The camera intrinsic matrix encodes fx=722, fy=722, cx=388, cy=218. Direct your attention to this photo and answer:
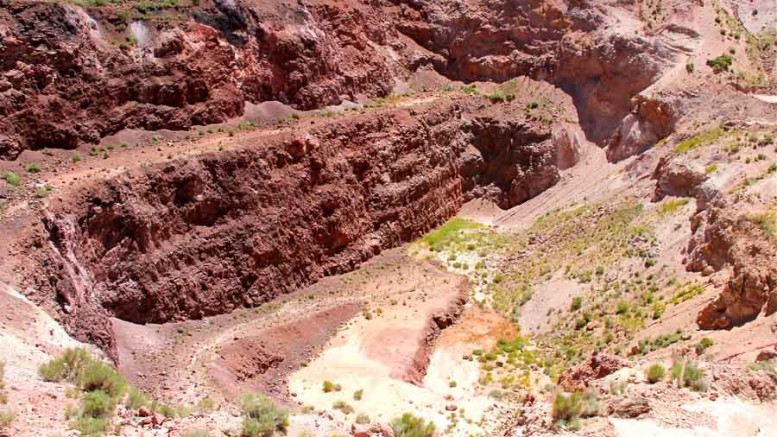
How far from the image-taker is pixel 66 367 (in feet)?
51.1

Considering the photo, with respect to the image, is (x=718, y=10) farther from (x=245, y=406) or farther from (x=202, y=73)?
(x=245, y=406)

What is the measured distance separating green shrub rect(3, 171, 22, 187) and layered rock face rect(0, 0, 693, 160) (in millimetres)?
1746

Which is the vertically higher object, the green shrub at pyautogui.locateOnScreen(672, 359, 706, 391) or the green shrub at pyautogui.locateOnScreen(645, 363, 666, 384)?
the green shrub at pyautogui.locateOnScreen(672, 359, 706, 391)

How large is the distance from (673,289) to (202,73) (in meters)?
23.6

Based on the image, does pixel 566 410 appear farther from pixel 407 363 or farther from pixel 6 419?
pixel 407 363

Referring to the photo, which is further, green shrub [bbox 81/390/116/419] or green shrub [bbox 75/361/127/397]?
green shrub [bbox 75/361/127/397]

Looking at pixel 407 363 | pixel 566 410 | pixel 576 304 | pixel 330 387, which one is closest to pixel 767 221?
pixel 576 304

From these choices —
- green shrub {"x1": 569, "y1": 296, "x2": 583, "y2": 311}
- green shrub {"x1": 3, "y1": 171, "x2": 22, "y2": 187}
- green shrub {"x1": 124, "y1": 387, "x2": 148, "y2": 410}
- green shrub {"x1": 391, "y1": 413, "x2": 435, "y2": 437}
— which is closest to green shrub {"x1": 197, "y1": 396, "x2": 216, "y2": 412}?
green shrub {"x1": 124, "y1": 387, "x2": 148, "y2": 410}

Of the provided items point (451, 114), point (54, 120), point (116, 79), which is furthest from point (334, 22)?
point (54, 120)

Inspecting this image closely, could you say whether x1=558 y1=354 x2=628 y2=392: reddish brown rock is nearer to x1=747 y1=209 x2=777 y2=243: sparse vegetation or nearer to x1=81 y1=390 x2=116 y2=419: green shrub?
x1=747 y1=209 x2=777 y2=243: sparse vegetation

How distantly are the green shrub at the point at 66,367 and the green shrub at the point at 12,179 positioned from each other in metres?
13.4

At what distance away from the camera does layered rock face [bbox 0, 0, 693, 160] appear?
30656 millimetres

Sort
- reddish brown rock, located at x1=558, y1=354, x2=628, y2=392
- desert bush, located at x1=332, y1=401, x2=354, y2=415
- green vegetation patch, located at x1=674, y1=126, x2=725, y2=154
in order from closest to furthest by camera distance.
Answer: reddish brown rock, located at x1=558, y1=354, x2=628, y2=392 < desert bush, located at x1=332, y1=401, x2=354, y2=415 < green vegetation patch, located at x1=674, y1=126, x2=725, y2=154

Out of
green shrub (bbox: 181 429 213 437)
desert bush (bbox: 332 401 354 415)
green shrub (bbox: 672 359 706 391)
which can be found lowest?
desert bush (bbox: 332 401 354 415)
